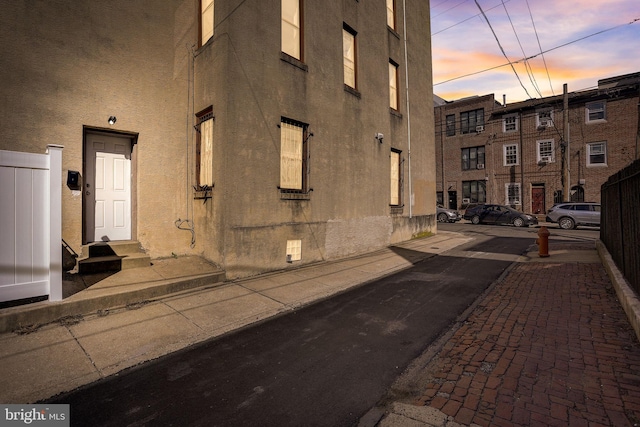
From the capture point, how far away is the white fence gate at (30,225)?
4418mm

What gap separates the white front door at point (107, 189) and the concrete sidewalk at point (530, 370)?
24.0ft

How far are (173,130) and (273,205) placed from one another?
10.8ft

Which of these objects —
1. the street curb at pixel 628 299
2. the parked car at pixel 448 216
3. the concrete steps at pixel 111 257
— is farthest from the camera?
the parked car at pixel 448 216

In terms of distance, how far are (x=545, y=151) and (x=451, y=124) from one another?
9345mm

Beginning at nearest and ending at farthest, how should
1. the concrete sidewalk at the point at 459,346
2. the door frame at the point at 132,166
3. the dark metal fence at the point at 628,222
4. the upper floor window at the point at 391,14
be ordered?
the concrete sidewalk at the point at 459,346
the dark metal fence at the point at 628,222
the door frame at the point at 132,166
the upper floor window at the point at 391,14

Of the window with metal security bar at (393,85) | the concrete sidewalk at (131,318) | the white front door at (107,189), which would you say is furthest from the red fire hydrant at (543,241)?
the white front door at (107,189)

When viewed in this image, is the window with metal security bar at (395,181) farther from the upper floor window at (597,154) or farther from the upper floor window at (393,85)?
the upper floor window at (597,154)

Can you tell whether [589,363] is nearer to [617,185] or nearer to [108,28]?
[617,185]

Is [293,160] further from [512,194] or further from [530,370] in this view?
[512,194]

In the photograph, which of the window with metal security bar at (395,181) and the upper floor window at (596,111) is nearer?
the window with metal security bar at (395,181)

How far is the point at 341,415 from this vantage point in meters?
2.75

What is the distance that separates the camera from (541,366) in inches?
137

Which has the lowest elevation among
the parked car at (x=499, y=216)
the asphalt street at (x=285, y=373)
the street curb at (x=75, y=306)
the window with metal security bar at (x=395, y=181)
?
the asphalt street at (x=285, y=373)

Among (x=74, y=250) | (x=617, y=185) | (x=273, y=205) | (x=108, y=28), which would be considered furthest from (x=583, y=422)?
(x=108, y=28)
